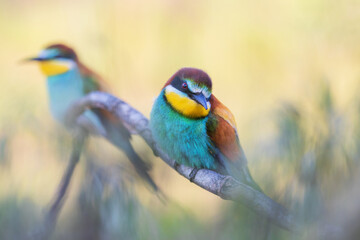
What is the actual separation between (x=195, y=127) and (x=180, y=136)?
0.04 metres

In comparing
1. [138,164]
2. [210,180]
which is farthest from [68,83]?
[210,180]

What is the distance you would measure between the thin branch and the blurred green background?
3.1 inches

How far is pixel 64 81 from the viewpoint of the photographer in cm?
127

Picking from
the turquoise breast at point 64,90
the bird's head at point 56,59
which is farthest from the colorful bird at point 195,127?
the bird's head at point 56,59

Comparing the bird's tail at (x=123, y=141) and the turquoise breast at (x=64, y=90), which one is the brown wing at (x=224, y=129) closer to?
the bird's tail at (x=123, y=141)

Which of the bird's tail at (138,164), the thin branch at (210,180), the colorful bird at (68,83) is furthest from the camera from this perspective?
the colorful bird at (68,83)

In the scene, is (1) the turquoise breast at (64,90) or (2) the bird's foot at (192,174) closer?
(2) the bird's foot at (192,174)

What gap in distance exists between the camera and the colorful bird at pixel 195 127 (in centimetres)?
62

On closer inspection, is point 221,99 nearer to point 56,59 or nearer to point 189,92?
point 189,92

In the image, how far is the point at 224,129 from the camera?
0.70m

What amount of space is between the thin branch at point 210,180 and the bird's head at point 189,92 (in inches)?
2.5

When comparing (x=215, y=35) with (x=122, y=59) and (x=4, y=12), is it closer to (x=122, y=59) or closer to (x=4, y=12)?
(x=122, y=59)

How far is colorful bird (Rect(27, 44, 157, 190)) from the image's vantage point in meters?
1.03

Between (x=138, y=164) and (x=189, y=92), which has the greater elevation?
(x=189, y=92)
